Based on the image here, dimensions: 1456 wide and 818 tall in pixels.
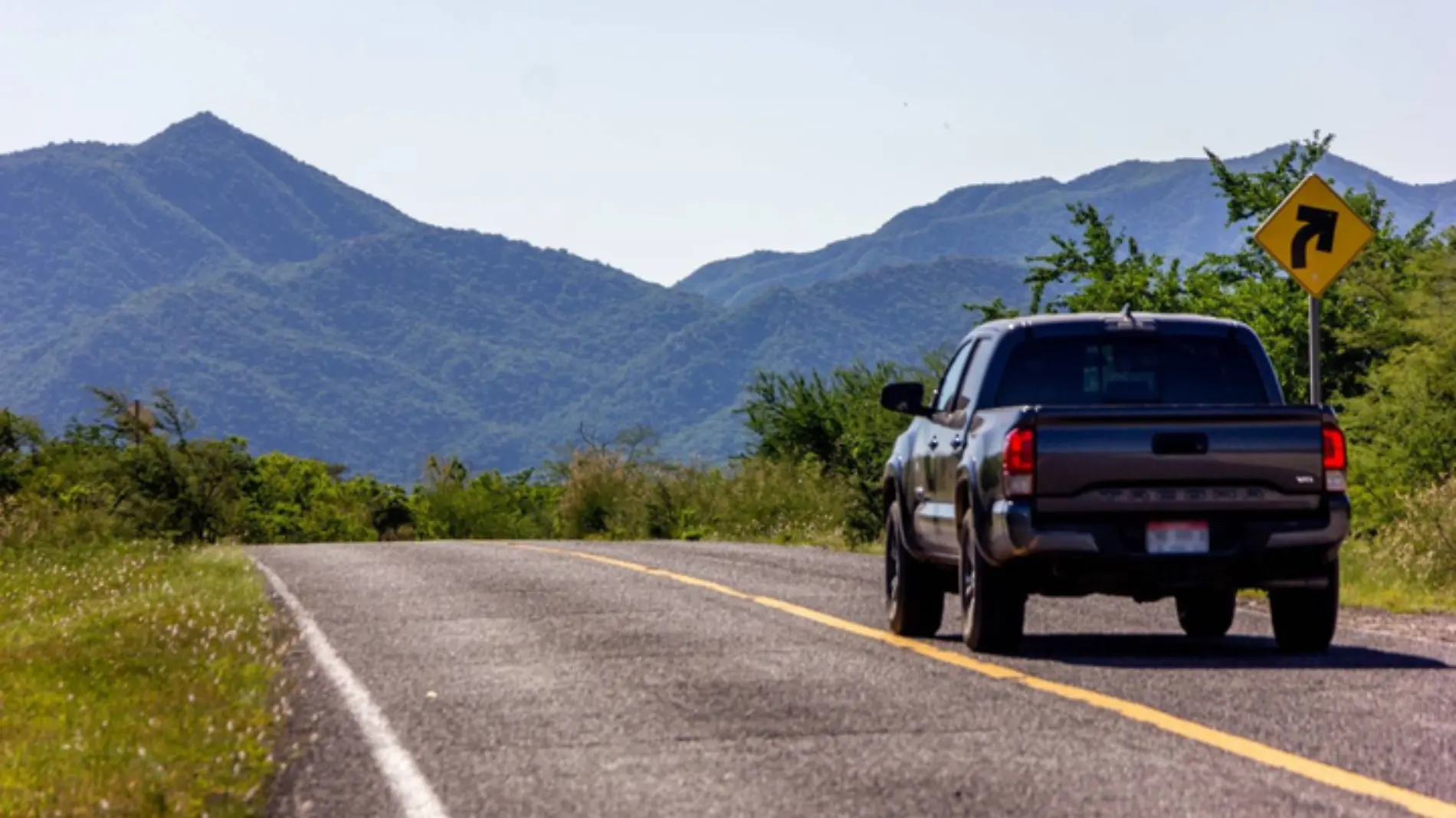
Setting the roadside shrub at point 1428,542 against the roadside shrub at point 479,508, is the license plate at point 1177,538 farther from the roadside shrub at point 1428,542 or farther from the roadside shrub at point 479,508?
the roadside shrub at point 479,508

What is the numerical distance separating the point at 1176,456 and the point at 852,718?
276 cm

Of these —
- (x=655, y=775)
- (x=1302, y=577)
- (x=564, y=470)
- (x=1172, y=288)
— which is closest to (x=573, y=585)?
(x=1302, y=577)

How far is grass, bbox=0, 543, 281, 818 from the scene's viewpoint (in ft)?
24.6

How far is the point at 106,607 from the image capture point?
17.1m

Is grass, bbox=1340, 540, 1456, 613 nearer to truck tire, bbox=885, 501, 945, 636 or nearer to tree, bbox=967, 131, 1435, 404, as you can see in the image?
truck tire, bbox=885, 501, 945, 636

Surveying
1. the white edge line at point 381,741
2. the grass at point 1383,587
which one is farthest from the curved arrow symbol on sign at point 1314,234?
the white edge line at point 381,741

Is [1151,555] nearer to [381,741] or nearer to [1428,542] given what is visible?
[381,741]

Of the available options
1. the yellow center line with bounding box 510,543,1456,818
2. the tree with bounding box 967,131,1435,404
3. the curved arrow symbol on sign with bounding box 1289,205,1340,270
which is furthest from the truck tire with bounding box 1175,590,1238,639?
the tree with bounding box 967,131,1435,404

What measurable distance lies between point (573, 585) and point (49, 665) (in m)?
5.93

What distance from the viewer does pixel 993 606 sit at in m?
11.0

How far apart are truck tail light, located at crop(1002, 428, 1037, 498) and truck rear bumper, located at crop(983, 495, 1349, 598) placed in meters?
0.09

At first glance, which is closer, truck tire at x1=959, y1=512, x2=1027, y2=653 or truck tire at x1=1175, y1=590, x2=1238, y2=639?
truck tire at x1=959, y1=512, x2=1027, y2=653

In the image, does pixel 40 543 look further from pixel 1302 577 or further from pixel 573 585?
pixel 1302 577

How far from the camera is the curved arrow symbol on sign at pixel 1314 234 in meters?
17.5
